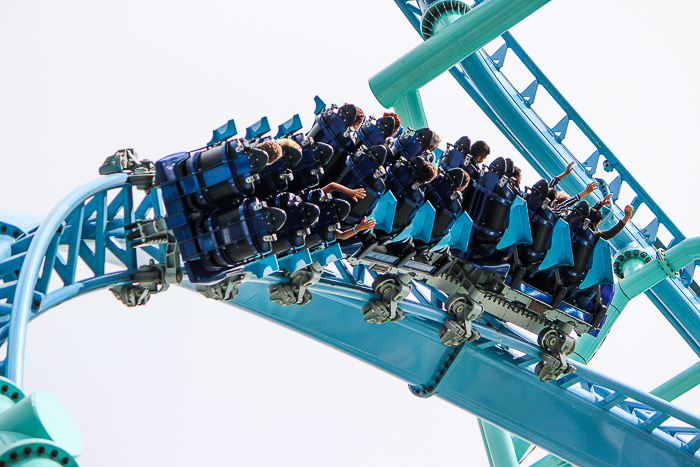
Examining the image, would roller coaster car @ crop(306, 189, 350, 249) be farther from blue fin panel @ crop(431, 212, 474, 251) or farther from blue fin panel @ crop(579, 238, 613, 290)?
blue fin panel @ crop(579, 238, 613, 290)

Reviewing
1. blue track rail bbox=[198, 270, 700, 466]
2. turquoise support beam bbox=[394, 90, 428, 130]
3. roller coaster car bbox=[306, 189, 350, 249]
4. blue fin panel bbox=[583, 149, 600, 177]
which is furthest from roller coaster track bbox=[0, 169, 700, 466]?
blue fin panel bbox=[583, 149, 600, 177]

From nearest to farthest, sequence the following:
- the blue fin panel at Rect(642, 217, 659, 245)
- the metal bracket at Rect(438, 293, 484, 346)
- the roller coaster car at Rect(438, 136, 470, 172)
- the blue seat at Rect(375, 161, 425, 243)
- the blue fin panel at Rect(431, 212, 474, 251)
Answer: the blue seat at Rect(375, 161, 425, 243)
the blue fin panel at Rect(431, 212, 474, 251)
the roller coaster car at Rect(438, 136, 470, 172)
the metal bracket at Rect(438, 293, 484, 346)
the blue fin panel at Rect(642, 217, 659, 245)

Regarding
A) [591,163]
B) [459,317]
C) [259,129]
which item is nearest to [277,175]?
[259,129]

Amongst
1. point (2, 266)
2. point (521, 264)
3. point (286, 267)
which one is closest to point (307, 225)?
point (286, 267)

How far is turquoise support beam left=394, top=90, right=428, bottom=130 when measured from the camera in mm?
6004

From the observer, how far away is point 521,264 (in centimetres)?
547

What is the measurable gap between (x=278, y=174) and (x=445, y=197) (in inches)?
45.6

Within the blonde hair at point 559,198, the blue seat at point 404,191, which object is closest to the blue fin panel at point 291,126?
the blue seat at point 404,191

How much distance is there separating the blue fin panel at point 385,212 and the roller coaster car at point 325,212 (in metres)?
0.35

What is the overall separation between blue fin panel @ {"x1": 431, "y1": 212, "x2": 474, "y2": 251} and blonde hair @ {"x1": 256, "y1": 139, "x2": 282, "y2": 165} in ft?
4.52

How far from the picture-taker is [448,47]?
227 inches

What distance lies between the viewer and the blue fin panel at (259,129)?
4078 mm

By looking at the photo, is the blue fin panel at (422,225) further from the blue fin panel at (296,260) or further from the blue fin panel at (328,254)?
the blue fin panel at (296,260)

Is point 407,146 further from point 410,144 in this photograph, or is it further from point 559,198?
point 559,198
